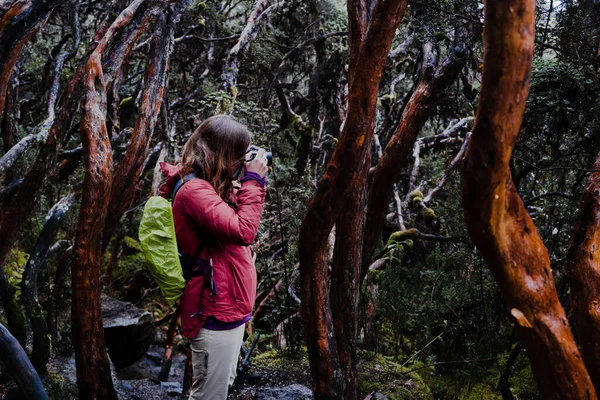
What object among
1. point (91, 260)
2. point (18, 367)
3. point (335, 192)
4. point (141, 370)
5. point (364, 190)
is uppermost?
point (364, 190)

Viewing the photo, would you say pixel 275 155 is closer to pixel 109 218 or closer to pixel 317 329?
pixel 109 218

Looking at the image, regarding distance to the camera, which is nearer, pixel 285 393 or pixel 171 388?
pixel 285 393

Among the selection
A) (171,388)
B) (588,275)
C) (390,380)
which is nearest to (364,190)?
(588,275)

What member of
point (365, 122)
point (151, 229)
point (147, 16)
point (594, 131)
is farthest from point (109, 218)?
point (594, 131)

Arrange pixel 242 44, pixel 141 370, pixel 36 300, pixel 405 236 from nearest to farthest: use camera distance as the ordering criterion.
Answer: pixel 36 300 < pixel 405 236 < pixel 242 44 < pixel 141 370

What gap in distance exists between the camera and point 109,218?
15.6ft

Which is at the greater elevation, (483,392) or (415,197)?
(415,197)

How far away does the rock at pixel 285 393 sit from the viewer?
4.08 m

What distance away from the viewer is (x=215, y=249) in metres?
2.76

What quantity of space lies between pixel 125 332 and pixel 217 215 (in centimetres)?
530

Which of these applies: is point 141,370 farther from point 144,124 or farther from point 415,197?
point 415,197

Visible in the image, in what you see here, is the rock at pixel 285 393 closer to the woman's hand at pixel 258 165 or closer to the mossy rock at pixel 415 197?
the woman's hand at pixel 258 165

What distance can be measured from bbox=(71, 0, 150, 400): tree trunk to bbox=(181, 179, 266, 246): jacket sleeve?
4.56 feet

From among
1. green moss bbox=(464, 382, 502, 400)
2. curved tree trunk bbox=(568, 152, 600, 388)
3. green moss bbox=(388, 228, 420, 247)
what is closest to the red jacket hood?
curved tree trunk bbox=(568, 152, 600, 388)
